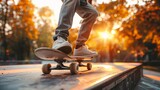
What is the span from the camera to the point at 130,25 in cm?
2630

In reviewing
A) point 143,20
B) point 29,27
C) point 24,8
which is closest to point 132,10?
point 143,20

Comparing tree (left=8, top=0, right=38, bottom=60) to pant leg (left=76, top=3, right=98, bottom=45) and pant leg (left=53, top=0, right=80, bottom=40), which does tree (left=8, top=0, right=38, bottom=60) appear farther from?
pant leg (left=53, top=0, right=80, bottom=40)

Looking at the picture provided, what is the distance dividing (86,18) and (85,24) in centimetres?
9

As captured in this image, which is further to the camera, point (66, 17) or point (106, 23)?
point (106, 23)

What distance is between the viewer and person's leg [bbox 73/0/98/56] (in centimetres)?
398

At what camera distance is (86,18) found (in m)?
4.03

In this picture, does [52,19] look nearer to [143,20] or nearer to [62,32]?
[143,20]

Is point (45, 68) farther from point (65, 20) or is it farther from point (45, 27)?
point (45, 27)

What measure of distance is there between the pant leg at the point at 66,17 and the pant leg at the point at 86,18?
0.29 meters

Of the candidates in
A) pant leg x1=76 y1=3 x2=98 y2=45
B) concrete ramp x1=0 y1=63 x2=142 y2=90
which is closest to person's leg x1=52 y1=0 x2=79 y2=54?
pant leg x1=76 y1=3 x2=98 y2=45

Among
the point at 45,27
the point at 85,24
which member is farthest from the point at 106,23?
the point at 85,24

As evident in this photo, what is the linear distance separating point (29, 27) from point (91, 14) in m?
30.5

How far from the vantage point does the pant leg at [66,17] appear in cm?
359

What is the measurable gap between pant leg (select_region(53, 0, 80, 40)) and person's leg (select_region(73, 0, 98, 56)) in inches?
12.9
